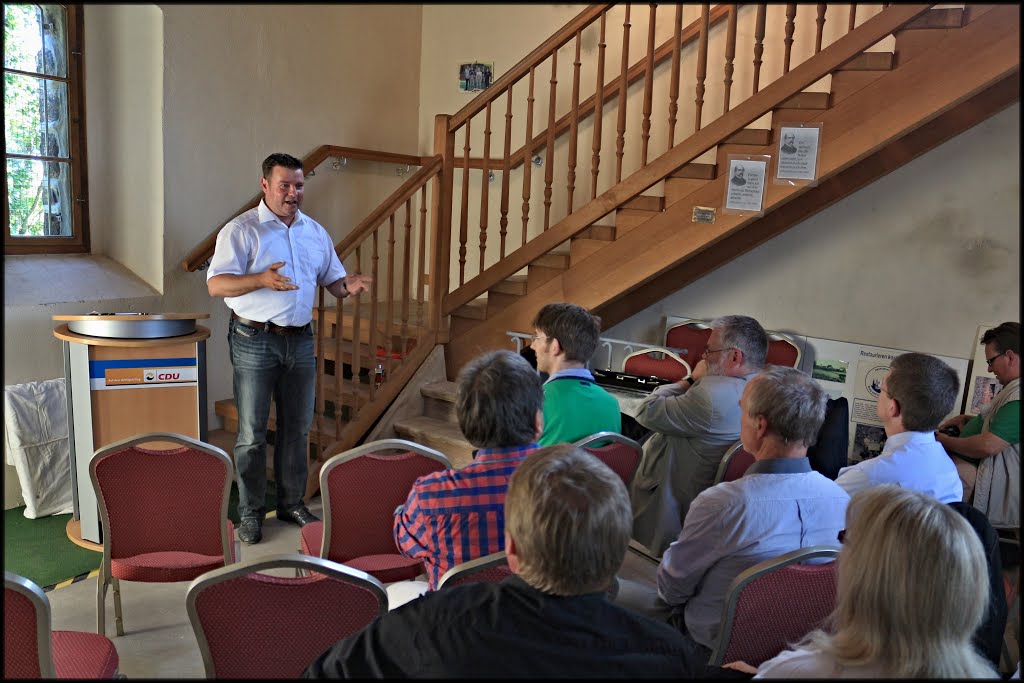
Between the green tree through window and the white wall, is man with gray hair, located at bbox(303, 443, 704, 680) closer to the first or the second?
the white wall

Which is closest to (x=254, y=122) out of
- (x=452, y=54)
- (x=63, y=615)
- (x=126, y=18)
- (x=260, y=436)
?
(x=126, y=18)

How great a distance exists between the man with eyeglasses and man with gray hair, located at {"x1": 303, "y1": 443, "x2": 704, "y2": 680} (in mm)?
2564

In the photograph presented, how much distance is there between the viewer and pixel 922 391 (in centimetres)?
239

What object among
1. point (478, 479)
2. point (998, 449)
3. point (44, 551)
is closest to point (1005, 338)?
point (998, 449)

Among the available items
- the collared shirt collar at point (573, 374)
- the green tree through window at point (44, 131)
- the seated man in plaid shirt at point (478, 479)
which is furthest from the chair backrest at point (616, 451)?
the green tree through window at point (44, 131)

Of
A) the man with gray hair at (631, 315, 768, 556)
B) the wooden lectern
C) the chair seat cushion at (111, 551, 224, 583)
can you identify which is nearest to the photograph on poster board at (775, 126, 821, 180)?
the man with gray hair at (631, 315, 768, 556)

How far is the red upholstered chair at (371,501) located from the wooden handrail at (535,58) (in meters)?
2.52

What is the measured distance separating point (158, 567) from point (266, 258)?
149 centimetres

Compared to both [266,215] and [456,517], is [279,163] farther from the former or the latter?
[456,517]

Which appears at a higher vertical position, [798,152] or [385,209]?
[798,152]

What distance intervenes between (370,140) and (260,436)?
111 inches

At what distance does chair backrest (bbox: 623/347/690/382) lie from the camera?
15.5ft

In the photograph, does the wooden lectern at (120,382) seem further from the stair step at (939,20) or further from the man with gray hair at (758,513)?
the stair step at (939,20)

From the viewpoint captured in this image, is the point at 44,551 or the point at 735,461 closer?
the point at 735,461
